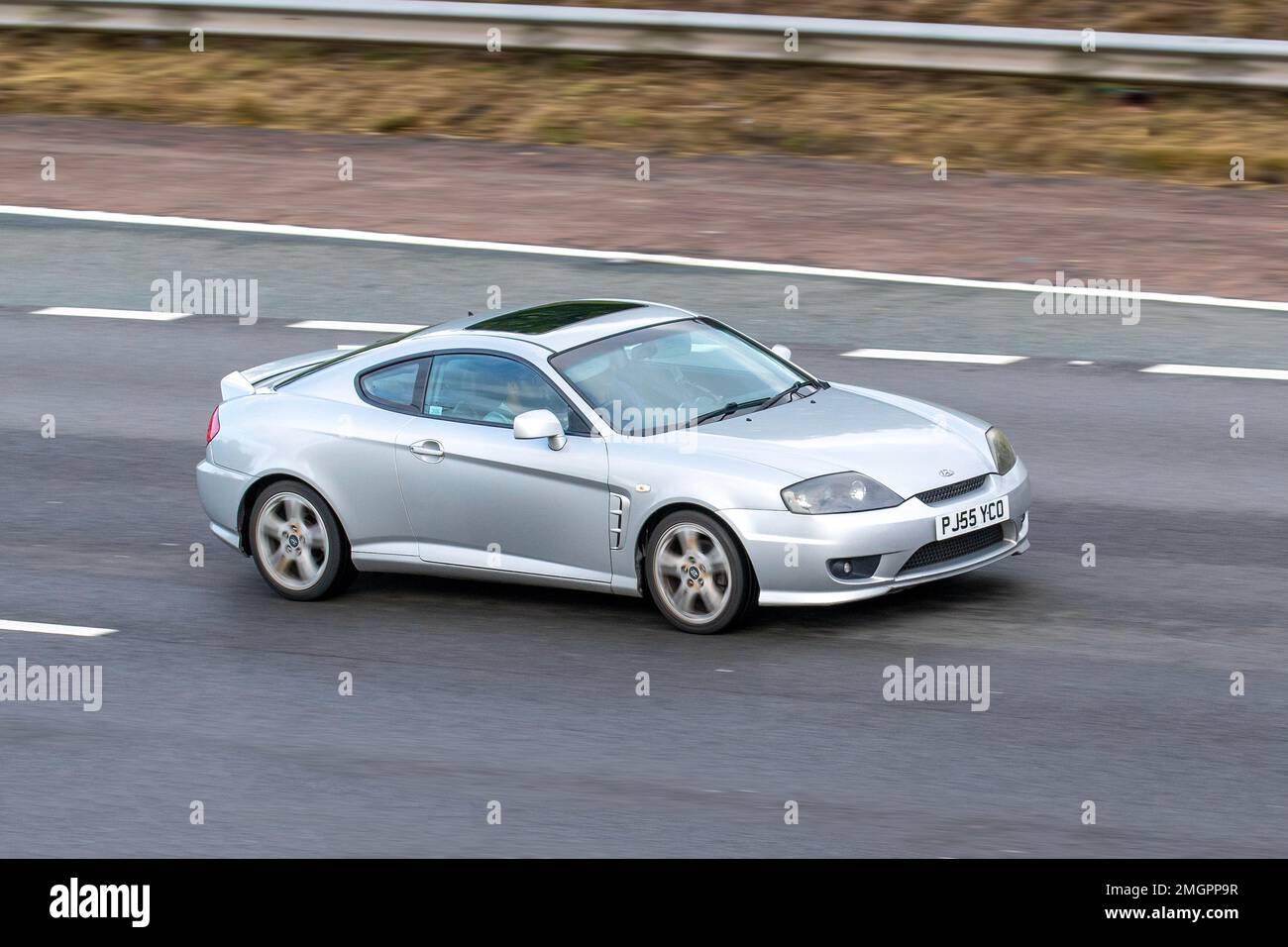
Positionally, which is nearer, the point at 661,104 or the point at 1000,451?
the point at 1000,451

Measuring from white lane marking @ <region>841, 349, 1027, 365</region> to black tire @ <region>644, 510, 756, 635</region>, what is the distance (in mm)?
5347

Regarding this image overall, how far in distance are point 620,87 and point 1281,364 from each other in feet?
28.6

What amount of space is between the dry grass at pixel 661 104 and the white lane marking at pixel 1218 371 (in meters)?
4.76

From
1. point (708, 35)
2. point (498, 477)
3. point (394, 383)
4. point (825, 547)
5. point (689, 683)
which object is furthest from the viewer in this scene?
point (708, 35)

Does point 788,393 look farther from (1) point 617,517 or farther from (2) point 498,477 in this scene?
(2) point 498,477

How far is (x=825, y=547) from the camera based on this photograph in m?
9.27

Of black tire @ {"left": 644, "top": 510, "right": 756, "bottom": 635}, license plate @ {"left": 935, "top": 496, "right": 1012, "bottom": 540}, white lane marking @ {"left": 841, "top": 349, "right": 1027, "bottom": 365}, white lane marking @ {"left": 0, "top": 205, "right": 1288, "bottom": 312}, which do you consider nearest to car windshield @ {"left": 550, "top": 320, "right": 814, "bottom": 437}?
black tire @ {"left": 644, "top": 510, "right": 756, "bottom": 635}

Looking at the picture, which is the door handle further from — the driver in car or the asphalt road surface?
the asphalt road surface

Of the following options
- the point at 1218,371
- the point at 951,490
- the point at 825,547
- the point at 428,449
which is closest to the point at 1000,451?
the point at 951,490

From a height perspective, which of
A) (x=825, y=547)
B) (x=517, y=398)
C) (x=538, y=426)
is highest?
(x=517, y=398)

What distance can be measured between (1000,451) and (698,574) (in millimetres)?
1725

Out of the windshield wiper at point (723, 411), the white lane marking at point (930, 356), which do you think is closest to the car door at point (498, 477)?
the windshield wiper at point (723, 411)

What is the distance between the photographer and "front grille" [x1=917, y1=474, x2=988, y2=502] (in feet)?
31.3

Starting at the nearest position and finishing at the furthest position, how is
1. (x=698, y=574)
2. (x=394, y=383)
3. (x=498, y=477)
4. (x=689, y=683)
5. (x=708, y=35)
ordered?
(x=689, y=683) → (x=698, y=574) → (x=498, y=477) → (x=394, y=383) → (x=708, y=35)
